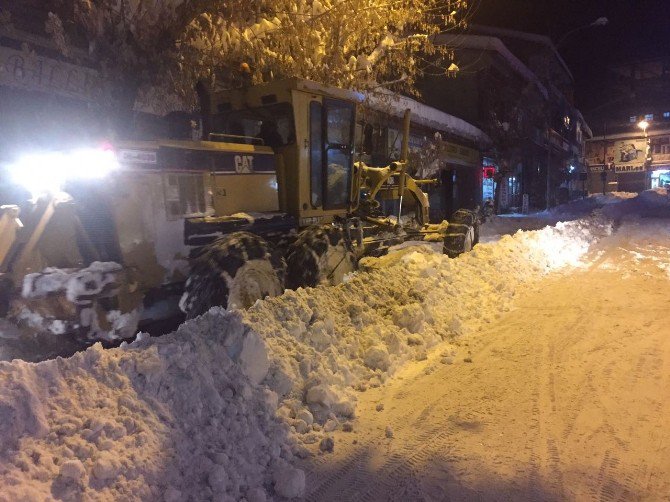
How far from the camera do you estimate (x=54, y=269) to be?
454cm

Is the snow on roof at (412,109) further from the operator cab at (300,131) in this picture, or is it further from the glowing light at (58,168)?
the glowing light at (58,168)

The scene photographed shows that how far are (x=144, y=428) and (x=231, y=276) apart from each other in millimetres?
1992

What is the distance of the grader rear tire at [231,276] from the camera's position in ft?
15.8

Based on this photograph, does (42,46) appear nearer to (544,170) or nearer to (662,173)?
(544,170)

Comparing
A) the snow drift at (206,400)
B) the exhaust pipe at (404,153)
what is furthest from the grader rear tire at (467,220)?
the snow drift at (206,400)

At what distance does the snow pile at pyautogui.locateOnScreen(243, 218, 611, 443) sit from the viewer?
159 inches

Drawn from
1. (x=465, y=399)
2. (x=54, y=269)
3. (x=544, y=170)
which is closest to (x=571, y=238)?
(x=465, y=399)

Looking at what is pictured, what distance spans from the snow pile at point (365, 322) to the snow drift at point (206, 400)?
0.02m

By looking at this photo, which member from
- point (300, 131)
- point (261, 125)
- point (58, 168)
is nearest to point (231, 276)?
point (58, 168)

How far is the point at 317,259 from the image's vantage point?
6.07 meters

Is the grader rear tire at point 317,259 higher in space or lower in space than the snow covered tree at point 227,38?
lower

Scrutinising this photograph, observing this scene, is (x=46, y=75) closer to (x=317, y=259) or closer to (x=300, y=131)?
(x=300, y=131)

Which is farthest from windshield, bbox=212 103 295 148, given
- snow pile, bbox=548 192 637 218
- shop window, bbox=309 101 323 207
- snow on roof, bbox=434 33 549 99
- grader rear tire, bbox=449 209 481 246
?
snow pile, bbox=548 192 637 218

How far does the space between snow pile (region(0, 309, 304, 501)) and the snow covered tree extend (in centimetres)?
499
